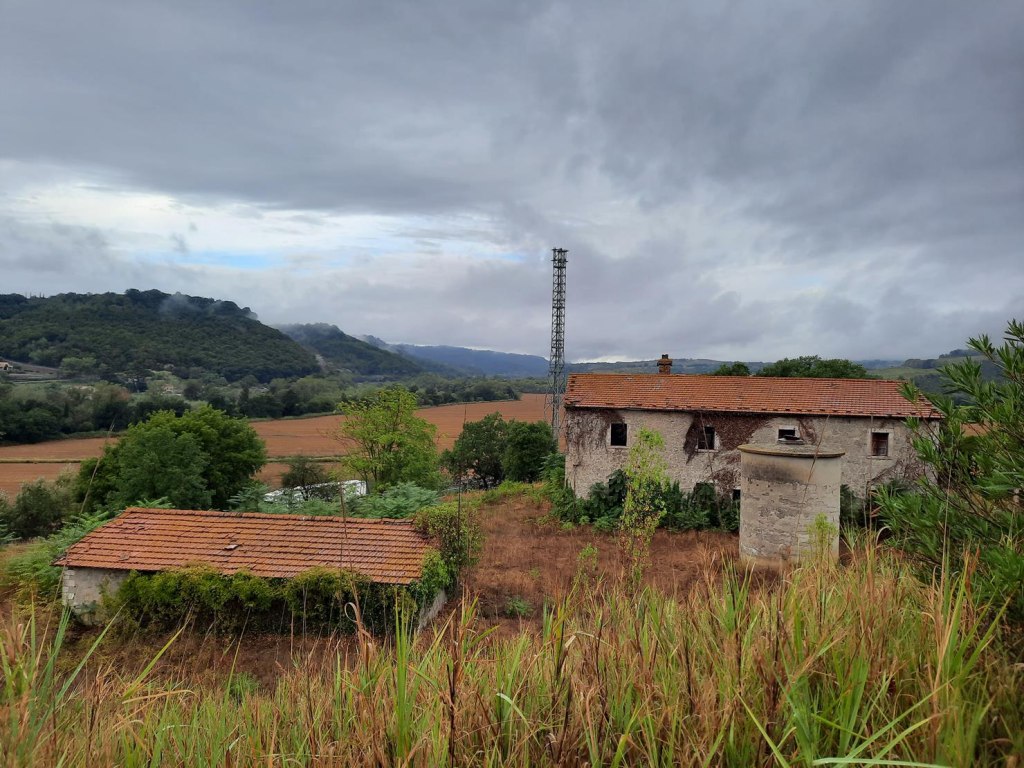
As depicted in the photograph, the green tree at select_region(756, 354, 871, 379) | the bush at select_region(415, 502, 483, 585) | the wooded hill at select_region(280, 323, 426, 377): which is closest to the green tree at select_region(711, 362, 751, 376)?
the green tree at select_region(756, 354, 871, 379)

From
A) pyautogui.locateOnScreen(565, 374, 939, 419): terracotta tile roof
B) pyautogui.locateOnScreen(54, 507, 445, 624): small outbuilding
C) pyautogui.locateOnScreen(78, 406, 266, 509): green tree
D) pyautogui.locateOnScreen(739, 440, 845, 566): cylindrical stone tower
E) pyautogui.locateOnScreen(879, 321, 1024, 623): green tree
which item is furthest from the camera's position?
pyautogui.locateOnScreen(78, 406, 266, 509): green tree

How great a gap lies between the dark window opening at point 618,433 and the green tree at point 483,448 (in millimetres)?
20940

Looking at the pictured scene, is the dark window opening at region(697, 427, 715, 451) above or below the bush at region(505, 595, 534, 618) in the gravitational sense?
above

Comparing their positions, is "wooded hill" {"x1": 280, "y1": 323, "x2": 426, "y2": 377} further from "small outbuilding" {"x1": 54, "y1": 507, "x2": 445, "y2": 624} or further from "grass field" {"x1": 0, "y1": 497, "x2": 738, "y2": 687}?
"small outbuilding" {"x1": 54, "y1": 507, "x2": 445, "y2": 624}

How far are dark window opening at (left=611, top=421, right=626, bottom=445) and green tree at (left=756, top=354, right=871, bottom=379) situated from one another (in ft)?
57.7

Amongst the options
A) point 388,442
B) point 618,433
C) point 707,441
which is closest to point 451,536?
point 618,433

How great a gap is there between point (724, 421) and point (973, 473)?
59.7 ft

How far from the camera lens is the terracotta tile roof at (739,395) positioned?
20.6 metres

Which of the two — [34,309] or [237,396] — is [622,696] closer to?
[237,396]

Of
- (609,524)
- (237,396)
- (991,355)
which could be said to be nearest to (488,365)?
(237,396)

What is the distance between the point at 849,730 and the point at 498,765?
1039 millimetres

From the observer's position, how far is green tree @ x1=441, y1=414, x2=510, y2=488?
42688mm

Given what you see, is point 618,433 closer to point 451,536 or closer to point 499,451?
point 451,536

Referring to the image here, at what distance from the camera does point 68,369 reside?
8125cm
